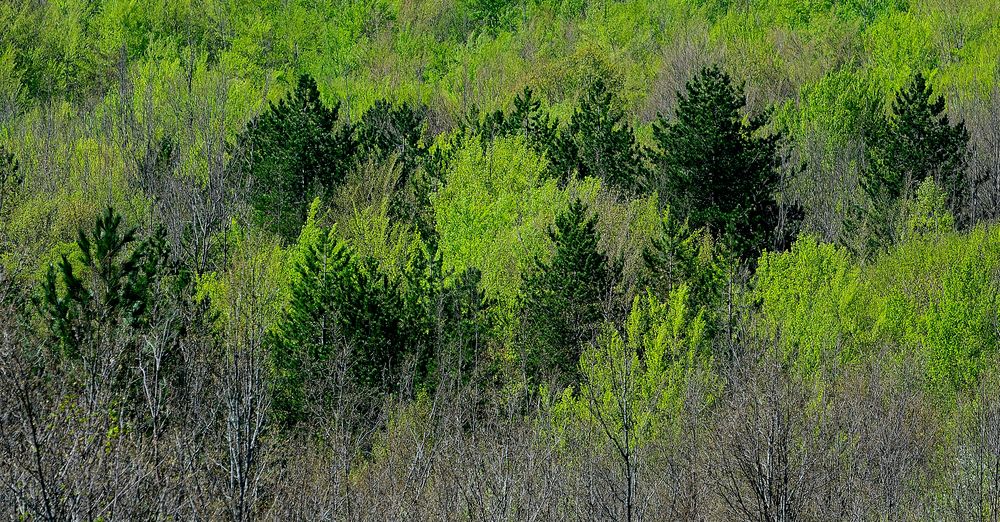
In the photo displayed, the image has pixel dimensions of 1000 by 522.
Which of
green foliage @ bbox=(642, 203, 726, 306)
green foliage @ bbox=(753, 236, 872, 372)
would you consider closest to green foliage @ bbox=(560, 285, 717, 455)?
green foliage @ bbox=(642, 203, 726, 306)

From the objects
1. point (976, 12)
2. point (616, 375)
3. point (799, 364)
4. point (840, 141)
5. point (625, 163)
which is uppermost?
point (976, 12)

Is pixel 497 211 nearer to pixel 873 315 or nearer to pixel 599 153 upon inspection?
pixel 599 153

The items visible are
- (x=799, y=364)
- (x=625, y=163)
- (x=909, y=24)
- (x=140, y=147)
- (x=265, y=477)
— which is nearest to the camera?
(x=265, y=477)

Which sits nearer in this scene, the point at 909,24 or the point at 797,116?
the point at 797,116

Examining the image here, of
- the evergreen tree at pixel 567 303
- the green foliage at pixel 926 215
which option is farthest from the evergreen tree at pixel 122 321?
the green foliage at pixel 926 215

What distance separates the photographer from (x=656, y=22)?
6706cm

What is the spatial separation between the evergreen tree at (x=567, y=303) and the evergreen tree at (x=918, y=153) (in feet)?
48.6

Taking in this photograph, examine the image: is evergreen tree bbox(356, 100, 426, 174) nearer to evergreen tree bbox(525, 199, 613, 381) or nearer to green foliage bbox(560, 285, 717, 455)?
evergreen tree bbox(525, 199, 613, 381)

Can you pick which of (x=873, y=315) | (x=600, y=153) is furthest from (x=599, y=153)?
(x=873, y=315)

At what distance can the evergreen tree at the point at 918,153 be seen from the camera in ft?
136

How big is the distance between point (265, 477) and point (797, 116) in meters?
36.6

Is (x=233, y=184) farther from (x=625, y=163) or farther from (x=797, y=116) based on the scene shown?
(x=797, y=116)

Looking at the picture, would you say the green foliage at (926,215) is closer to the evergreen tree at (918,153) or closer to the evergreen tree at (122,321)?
the evergreen tree at (918,153)

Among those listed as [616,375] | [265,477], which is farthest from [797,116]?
[265,477]
